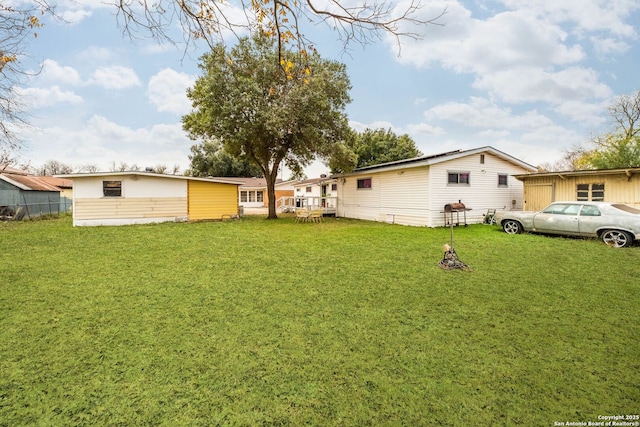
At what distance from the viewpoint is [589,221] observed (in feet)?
30.8

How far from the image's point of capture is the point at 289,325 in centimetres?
378

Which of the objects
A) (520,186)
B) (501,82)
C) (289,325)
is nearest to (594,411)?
(289,325)

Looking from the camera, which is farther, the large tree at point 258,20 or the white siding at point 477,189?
the white siding at point 477,189

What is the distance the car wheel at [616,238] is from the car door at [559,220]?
68 cm

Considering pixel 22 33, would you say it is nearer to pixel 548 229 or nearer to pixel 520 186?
pixel 548 229

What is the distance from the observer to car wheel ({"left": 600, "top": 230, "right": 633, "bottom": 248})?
8.69m

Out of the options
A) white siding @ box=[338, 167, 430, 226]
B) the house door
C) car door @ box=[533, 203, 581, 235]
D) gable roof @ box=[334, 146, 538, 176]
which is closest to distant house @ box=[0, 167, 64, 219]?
white siding @ box=[338, 167, 430, 226]

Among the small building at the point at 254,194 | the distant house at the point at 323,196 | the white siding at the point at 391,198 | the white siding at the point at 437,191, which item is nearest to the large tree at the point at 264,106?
the white siding at the point at 391,198

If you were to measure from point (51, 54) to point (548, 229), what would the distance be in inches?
560

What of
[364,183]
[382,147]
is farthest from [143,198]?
[382,147]

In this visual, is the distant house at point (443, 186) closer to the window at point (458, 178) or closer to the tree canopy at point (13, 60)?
the window at point (458, 178)

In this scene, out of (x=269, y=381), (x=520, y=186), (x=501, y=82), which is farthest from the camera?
(x=520, y=186)

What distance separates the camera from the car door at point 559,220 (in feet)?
32.1

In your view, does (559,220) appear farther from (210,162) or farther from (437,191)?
(210,162)
